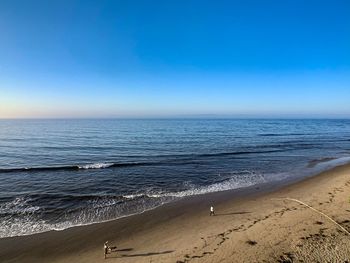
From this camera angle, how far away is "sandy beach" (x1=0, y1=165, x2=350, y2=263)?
9.26 meters

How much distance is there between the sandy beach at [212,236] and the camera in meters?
9.26

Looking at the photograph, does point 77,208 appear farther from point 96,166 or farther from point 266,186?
point 266,186

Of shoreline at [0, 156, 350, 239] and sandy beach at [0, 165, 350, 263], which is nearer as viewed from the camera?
sandy beach at [0, 165, 350, 263]

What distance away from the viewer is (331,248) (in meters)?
9.19

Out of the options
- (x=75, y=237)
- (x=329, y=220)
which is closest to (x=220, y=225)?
(x=329, y=220)

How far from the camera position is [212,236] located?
10773mm

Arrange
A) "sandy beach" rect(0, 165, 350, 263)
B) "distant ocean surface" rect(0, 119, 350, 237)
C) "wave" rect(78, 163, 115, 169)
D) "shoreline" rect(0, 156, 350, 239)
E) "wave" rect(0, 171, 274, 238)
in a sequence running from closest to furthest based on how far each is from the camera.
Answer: "sandy beach" rect(0, 165, 350, 263), "wave" rect(0, 171, 274, 238), "shoreline" rect(0, 156, 350, 239), "distant ocean surface" rect(0, 119, 350, 237), "wave" rect(78, 163, 115, 169)

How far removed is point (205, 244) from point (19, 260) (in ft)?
22.1

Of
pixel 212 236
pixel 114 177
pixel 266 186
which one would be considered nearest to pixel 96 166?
pixel 114 177

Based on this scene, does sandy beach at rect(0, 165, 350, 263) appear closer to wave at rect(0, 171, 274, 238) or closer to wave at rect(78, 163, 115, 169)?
wave at rect(0, 171, 274, 238)

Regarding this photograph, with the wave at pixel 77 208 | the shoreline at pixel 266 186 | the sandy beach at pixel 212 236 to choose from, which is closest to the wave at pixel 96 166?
the wave at pixel 77 208

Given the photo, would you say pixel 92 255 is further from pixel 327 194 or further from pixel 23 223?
pixel 327 194

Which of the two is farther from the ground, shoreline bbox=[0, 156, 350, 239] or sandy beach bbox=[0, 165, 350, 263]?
sandy beach bbox=[0, 165, 350, 263]

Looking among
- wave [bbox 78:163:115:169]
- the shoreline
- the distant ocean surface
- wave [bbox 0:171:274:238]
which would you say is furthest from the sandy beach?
wave [bbox 78:163:115:169]
